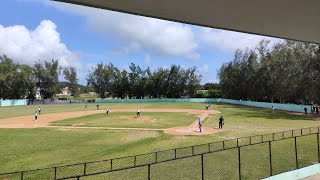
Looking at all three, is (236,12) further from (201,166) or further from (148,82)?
(148,82)

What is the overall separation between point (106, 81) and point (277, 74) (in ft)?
214

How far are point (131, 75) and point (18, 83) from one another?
1419 inches

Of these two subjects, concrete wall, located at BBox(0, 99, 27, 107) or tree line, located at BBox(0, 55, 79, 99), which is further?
tree line, located at BBox(0, 55, 79, 99)

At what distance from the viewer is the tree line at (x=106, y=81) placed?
96.1 metres

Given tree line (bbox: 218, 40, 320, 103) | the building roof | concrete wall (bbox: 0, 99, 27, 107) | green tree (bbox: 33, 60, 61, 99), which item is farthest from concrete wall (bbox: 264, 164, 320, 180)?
green tree (bbox: 33, 60, 61, 99)

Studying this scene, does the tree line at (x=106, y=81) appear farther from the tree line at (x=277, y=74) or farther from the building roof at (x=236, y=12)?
the building roof at (x=236, y=12)

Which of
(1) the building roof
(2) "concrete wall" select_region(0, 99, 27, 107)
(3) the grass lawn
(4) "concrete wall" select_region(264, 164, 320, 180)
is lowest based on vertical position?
(4) "concrete wall" select_region(264, 164, 320, 180)

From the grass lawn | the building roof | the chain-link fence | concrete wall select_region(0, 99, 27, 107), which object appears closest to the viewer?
the building roof

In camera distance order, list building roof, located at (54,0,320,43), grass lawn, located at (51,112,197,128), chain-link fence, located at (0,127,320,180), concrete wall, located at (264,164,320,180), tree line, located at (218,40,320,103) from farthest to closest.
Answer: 1. tree line, located at (218,40,320,103)
2. grass lawn, located at (51,112,197,128)
3. chain-link fence, located at (0,127,320,180)
4. concrete wall, located at (264,164,320,180)
5. building roof, located at (54,0,320,43)

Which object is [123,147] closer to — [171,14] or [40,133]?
[40,133]

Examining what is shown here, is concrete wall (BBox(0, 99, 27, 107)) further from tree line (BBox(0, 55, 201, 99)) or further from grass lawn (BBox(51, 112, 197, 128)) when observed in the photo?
grass lawn (BBox(51, 112, 197, 128))

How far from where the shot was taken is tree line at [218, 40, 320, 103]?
5569 centimetres

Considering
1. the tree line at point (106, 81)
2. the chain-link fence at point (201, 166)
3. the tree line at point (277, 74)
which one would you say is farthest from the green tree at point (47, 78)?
the chain-link fence at point (201, 166)

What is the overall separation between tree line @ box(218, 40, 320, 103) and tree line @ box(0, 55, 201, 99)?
50.0 feet
